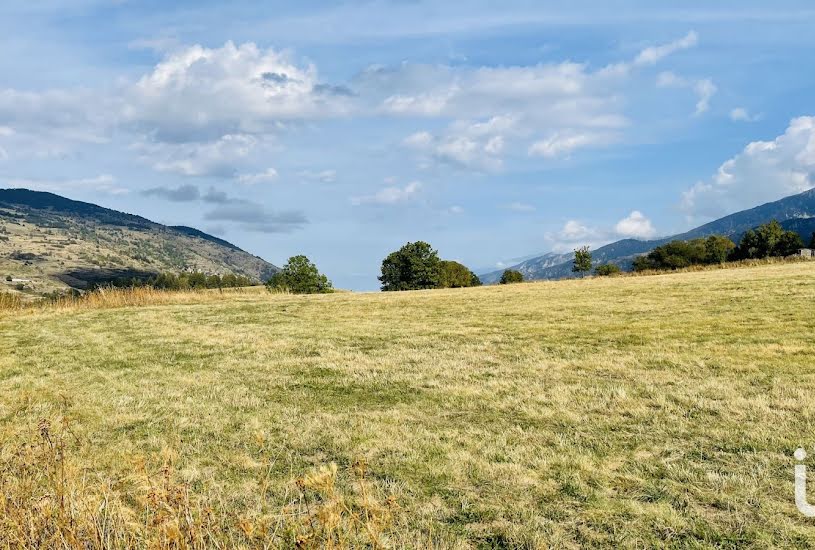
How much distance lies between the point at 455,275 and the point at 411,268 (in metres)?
34.3

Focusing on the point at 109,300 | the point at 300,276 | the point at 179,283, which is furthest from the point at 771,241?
the point at 109,300

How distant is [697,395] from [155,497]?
31.3 ft

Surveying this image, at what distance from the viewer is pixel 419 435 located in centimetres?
864

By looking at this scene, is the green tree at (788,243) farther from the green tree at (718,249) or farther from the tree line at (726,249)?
the green tree at (718,249)

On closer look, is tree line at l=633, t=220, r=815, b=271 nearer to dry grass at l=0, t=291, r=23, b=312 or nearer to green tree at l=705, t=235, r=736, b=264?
green tree at l=705, t=235, r=736, b=264

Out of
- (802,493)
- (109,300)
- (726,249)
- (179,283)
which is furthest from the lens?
(726,249)

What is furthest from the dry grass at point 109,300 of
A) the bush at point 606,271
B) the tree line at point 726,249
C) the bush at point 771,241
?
the bush at point 771,241

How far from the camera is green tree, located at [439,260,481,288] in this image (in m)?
139

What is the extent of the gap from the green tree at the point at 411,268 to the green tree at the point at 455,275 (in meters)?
13.1

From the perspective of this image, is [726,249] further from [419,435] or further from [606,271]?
[419,435]

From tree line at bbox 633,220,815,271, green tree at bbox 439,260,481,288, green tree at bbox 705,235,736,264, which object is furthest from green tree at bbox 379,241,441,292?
green tree at bbox 705,235,736,264

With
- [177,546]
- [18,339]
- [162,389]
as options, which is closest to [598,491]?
[177,546]

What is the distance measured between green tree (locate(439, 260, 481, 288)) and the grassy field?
4603 inches

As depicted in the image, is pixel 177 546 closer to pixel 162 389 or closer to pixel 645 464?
Answer: pixel 645 464
